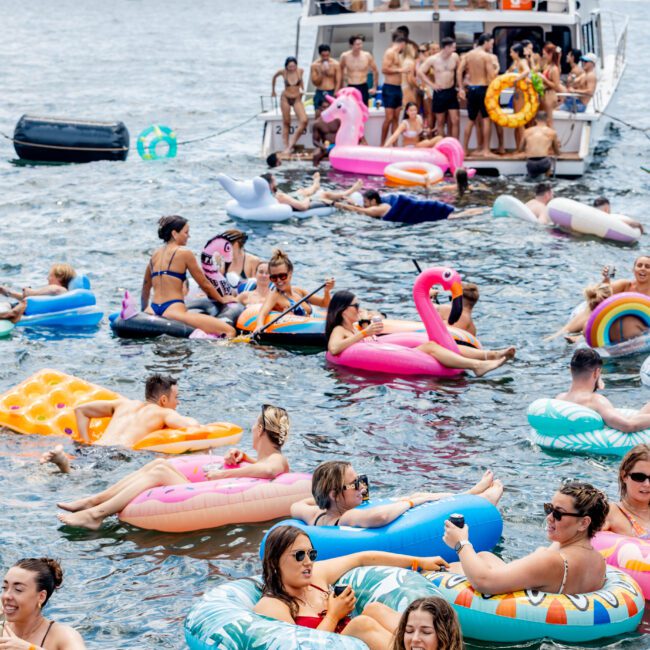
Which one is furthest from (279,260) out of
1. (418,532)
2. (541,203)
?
(541,203)

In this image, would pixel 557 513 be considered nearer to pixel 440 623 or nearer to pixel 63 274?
pixel 440 623

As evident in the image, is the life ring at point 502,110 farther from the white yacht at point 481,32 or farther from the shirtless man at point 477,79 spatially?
the white yacht at point 481,32

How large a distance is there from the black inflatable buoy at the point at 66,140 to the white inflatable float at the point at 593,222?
10.1 meters

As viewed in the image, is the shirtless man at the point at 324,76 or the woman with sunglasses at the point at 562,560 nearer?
the woman with sunglasses at the point at 562,560

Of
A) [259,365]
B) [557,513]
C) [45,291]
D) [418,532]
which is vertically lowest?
[259,365]

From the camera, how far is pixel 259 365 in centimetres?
1223

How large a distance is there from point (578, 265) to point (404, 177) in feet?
15.8

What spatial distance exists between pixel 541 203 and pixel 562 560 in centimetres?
1185

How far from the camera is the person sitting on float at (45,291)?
Result: 13.3 metres

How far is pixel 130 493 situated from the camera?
8359 millimetres

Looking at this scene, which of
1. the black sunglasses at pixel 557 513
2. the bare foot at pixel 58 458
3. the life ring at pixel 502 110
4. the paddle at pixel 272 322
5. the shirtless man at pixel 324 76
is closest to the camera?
the black sunglasses at pixel 557 513

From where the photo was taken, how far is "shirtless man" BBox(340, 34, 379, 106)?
21578mm

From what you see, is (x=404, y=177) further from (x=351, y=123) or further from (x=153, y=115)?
(x=153, y=115)

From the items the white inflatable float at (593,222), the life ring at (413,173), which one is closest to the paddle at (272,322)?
the white inflatable float at (593,222)
